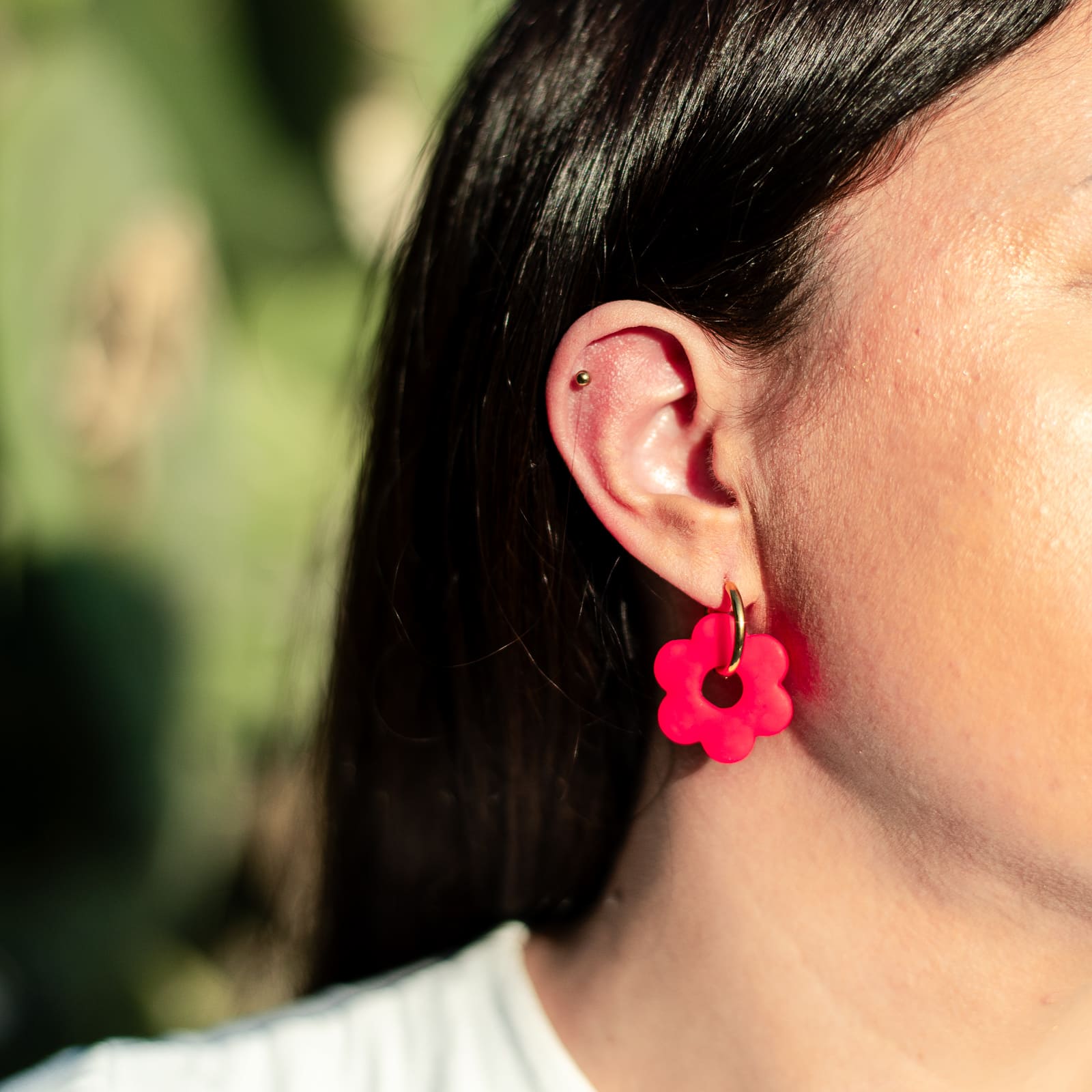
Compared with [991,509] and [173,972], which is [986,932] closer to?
[991,509]

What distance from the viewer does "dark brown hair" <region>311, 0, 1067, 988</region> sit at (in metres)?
1.11

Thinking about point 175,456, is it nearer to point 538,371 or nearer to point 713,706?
point 538,371

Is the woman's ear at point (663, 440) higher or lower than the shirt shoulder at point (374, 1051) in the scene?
higher

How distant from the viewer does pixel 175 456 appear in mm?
2334

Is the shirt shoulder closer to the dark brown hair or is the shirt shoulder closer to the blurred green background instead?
the dark brown hair

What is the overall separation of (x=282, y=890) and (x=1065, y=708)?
68.4 inches

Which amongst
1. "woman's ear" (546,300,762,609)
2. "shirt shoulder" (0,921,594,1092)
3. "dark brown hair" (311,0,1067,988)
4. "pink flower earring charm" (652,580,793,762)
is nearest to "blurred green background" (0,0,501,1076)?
"dark brown hair" (311,0,1067,988)

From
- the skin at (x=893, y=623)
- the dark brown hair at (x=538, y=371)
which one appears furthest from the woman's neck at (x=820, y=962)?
the dark brown hair at (x=538, y=371)

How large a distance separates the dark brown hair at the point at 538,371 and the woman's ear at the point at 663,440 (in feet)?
0.15

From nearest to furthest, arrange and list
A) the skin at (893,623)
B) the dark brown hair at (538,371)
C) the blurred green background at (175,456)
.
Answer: the skin at (893,623)
the dark brown hair at (538,371)
the blurred green background at (175,456)

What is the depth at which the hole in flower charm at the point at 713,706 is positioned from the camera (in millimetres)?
1115

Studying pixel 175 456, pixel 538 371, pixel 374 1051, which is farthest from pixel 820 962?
pixel 175 456

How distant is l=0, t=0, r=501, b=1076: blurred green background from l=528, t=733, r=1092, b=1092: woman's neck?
942 millimetres

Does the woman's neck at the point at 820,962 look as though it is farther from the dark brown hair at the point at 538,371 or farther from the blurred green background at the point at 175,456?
the blurred green background at the point at 175,456
